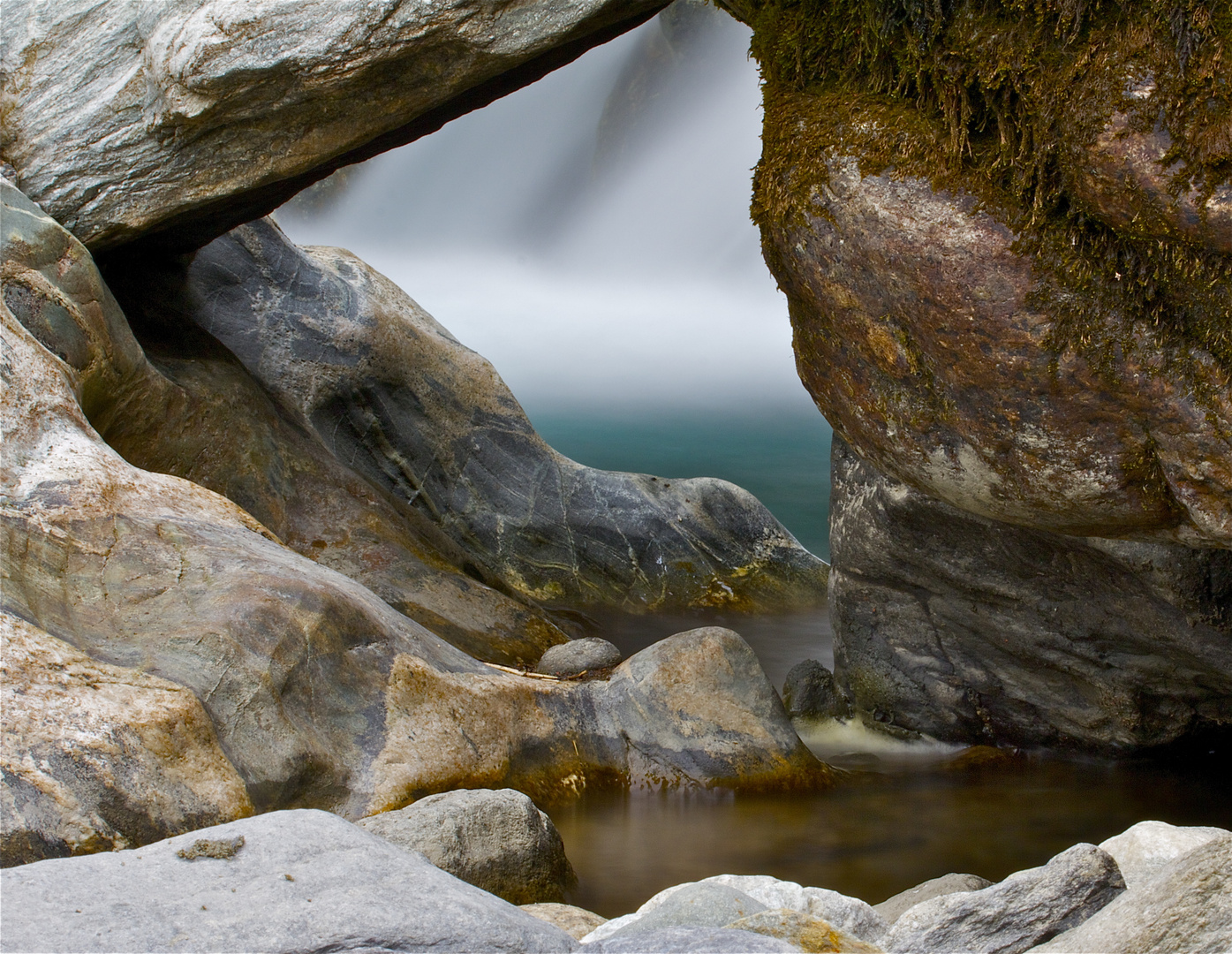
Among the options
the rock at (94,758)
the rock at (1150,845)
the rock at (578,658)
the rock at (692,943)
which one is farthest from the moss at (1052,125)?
the rock at (578,658)

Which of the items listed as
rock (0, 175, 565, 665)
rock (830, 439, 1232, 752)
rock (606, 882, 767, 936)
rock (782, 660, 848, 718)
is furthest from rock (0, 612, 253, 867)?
rock (782, 660, 848, 718)

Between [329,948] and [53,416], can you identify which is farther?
[53,416]

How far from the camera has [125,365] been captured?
621 centimetres

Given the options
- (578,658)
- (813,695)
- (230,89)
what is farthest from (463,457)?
(230,89)

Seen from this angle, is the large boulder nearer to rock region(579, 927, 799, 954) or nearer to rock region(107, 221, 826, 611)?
rock region(579, 927, 799, 954)

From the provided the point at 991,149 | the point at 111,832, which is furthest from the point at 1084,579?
the point at 111,832

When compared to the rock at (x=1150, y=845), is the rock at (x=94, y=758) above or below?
above

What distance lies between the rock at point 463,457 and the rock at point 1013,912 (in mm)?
5808

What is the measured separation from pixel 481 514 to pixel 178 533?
17.0 feet

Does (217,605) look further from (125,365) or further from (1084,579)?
(1084,579)

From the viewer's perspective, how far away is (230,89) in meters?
5.59

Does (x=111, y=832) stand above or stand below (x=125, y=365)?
below

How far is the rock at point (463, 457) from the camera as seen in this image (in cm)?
904

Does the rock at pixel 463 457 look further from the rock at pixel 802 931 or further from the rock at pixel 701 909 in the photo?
the rock at pixel 802 931
